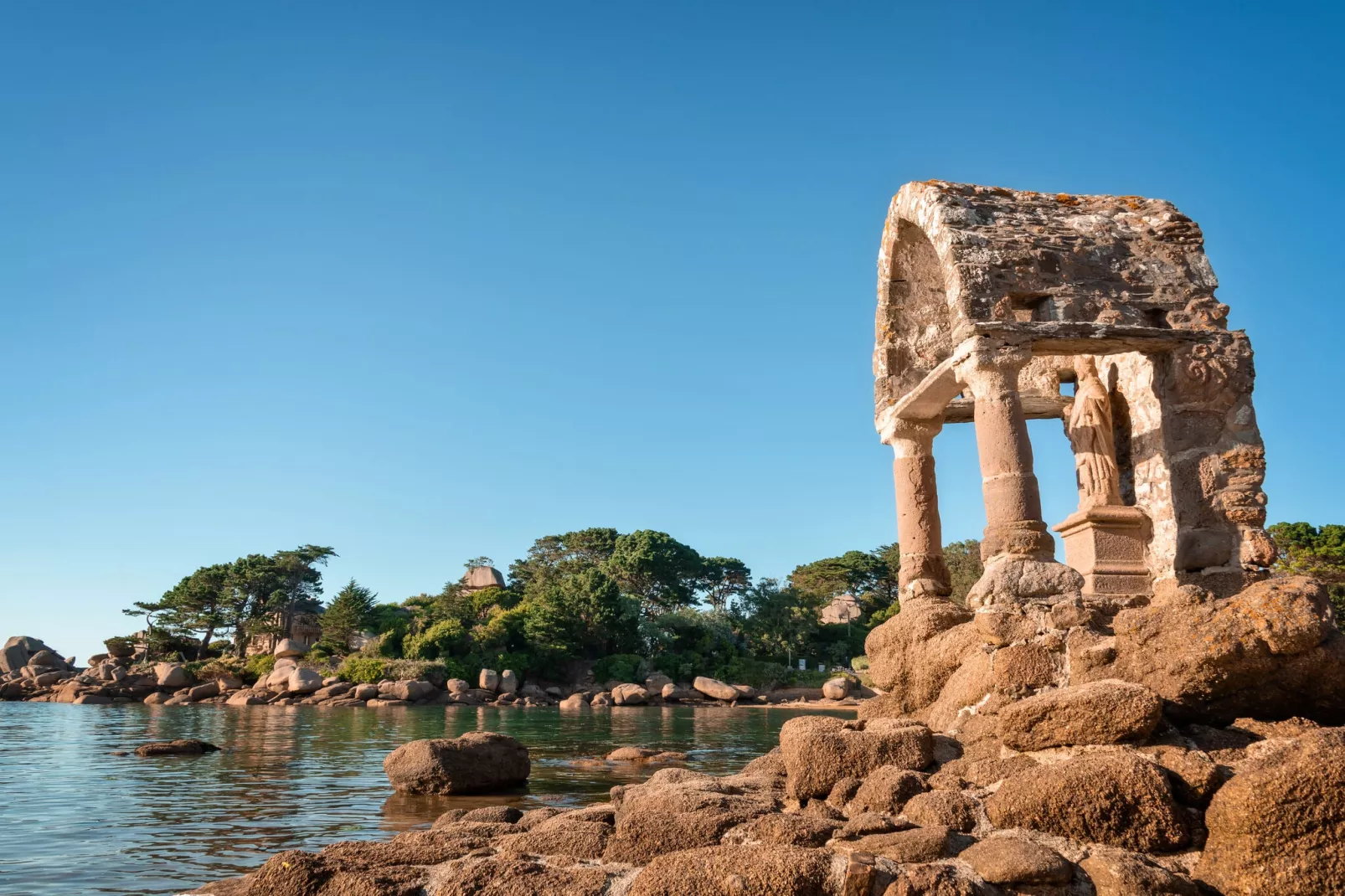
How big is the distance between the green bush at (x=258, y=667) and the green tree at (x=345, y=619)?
3.62m

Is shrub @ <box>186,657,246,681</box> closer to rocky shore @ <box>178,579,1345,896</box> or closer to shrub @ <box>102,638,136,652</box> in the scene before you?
shrub @ <box>102,638,136,652</box>

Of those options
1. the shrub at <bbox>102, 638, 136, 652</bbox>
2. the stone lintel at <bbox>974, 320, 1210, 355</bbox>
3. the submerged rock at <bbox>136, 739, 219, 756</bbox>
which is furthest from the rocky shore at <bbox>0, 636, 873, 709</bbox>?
the stone lintel at <bbox>974, 320, 1210, 355</bbox>

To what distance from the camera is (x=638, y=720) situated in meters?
31.6

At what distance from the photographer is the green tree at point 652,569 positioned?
65.2 metres

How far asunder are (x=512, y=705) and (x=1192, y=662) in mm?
40570

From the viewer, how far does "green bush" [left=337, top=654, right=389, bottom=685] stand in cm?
4597

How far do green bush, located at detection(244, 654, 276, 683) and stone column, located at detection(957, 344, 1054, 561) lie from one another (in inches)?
1859

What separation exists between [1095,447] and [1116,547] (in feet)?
3.61

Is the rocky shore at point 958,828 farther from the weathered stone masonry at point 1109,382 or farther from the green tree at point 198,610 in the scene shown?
the green tree at point 198,610

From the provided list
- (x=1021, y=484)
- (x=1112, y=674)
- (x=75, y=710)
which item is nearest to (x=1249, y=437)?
(x=1021, y=484)

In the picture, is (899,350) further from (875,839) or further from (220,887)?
(220,887)

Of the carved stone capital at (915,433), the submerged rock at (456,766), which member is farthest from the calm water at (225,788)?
the carved stone capital at (915,433)

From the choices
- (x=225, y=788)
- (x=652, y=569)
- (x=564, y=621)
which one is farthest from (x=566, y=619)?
(x=225, y=788)

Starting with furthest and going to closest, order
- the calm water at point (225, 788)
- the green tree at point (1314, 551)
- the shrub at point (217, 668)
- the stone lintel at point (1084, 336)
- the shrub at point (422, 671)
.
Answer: the shrub at point (217, 668) → the shrub at point (422, 671) → the green tree at point (1314, 551) → the stone lintel at point (1084, 336) → the calm water at point (225, 788)
